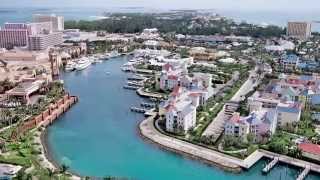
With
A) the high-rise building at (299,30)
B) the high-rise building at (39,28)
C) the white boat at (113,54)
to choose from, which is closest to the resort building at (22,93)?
the white boat at (113,54)

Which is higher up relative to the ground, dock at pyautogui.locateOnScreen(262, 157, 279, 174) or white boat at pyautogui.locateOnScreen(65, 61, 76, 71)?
white boat at pyautogui.locateOnScreen(65, 61, 76, 71)

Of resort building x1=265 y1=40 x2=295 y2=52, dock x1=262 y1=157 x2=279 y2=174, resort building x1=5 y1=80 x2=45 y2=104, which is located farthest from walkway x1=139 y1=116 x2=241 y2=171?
resort building x1=265 y1=40 x2=295 y2=52

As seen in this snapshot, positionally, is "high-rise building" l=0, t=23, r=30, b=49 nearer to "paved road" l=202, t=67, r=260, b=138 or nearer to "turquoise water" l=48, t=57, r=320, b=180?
"turquoise water" l=48, t=57, r=320, b=180

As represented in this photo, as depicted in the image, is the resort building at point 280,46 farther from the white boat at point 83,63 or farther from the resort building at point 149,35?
the white boat at point 83,63

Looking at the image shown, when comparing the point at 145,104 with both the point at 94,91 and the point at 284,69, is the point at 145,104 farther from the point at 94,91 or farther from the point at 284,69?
the point at 284,69

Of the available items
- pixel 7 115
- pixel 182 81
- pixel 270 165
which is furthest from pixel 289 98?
pixel 7 115

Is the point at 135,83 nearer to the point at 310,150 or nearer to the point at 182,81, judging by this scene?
the point at 182,81
